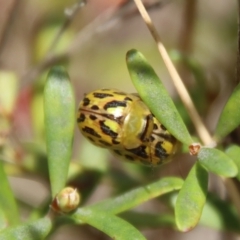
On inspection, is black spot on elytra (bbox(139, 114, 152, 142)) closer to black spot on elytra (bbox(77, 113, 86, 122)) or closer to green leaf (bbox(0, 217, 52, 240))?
black spot on elytra (bbox(77, 113, 86, 122))

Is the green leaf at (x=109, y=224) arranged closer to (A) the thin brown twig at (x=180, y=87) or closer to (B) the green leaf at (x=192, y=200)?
(B) the green leaf at (x=192, y=200)

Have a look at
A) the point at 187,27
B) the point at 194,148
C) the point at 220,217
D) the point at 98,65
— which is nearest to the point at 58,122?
the point at 194,148

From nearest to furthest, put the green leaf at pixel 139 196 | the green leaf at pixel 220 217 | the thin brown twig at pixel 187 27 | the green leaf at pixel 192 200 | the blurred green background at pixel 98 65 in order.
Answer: the green leaf at pixel 192 200, the green leaf at pixel 139 196, the green leaf at pixel 220 217, the blurred green background at pixel 98 65, the thin brown twig at pixel 187 27

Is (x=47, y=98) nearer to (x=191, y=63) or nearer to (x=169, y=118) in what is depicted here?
(x=169, y=118)

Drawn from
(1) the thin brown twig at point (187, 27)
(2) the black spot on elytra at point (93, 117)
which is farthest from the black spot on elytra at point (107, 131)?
(1) the thin brown twig at point (187, 27)

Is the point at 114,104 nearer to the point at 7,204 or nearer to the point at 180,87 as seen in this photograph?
the point at 180,87

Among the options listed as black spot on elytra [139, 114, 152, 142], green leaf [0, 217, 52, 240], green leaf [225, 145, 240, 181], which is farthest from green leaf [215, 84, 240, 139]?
green leaf [0, 217, 52, 240]
